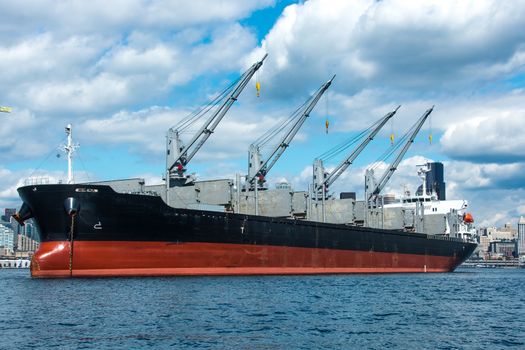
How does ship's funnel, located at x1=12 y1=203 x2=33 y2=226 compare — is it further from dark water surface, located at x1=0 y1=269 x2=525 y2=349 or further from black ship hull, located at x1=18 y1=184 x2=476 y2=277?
dark water surface, located at x1=0 y1=269 x2=525 y2=349

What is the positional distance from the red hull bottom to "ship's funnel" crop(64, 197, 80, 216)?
6.69 ft

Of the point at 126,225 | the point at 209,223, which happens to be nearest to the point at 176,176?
the point at 209,223

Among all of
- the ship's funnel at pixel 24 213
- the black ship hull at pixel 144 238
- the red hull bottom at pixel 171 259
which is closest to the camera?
the black ship hull at pixel 144 238

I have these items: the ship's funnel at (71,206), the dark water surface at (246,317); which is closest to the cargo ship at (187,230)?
the ship's funnel at (71,206)

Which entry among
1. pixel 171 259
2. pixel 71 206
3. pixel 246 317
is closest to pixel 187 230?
pixel 171 259

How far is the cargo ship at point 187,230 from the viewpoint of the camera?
39531 mm

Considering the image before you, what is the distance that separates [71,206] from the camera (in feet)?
127

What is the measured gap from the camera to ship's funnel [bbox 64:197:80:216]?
38719mm

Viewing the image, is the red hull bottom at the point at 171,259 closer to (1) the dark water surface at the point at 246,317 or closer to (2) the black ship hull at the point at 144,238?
(2) the black ship hull at the point at 144,238

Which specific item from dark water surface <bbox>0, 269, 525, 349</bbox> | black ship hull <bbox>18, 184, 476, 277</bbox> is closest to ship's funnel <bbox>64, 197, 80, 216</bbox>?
black ship hull <bbox>18, 184, 476, 277</bbox>

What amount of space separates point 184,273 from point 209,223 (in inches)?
151

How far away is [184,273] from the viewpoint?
4244cm

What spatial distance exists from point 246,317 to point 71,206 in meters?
18.4

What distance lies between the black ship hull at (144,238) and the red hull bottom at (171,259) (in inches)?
2.4
